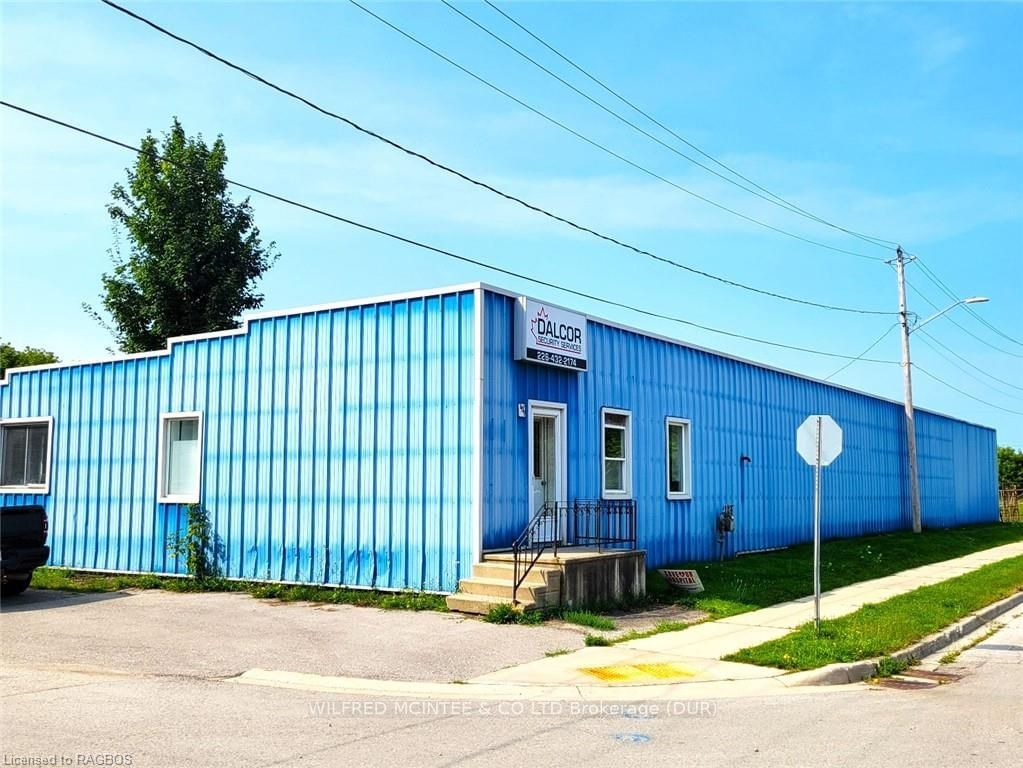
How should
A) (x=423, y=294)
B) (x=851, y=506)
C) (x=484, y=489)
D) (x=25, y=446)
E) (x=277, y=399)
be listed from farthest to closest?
(x=851, y=506), (x=25, y=446), (x=277, y=399), (x=423, y=294), (x=484, y=489)

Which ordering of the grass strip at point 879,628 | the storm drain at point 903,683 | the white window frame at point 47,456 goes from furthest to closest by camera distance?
the white window frame at point 47,456, the grass strip at point 879,628, the storm drain at point 903,683

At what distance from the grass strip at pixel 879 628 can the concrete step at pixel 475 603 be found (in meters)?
3.39

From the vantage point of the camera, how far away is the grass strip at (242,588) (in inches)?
544

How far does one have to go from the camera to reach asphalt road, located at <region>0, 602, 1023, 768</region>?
646 centimetres

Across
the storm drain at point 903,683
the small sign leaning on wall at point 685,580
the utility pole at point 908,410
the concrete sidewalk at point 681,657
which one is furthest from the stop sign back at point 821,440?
the utility pole at point 908,410

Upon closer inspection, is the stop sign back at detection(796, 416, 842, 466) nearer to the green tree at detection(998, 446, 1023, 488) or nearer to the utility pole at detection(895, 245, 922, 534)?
the utility pole at detection(895, 245, 922, 534)

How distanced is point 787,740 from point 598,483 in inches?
378

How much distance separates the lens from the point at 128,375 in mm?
18500

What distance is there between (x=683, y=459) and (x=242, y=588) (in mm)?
9031

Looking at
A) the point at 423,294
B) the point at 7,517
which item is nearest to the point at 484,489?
the point at 423,294

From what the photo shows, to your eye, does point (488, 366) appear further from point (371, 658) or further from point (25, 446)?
point (25, 446)

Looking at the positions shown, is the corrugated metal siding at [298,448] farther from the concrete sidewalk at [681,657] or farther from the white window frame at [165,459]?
the concrete sidewalk at [681,657]

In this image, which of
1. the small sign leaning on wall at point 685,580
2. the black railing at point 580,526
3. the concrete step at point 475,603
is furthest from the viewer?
the small sign leaning on wall at point 685,580

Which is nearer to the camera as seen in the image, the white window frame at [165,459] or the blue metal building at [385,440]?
the blue metal building at [385,440]
